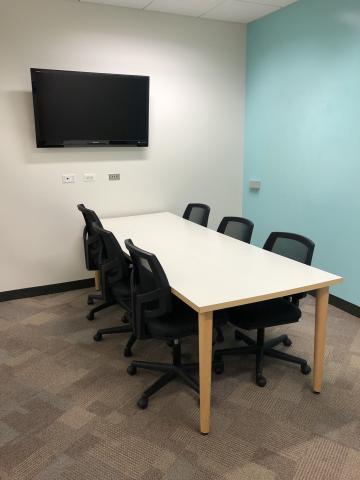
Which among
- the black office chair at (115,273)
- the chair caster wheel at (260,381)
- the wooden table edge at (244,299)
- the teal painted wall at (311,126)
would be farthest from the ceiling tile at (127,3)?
the chair caster wheel at (260,381)

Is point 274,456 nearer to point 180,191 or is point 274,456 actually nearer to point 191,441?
point 191,441

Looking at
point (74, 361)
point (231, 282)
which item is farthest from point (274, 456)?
point (74, 361)

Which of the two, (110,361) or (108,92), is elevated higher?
(108,92)

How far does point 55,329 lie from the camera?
11.1 feet

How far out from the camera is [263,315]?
253cm

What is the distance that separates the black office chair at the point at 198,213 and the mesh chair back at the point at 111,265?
1.34 meters

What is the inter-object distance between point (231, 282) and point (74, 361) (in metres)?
1.43

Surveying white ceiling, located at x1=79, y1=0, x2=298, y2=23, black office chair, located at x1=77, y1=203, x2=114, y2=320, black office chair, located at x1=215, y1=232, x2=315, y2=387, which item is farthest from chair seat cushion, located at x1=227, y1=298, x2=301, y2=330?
white ceiling, located at x1=79, y1=0, x2=298, y2=23

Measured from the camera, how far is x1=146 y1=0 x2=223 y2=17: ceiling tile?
3.78m

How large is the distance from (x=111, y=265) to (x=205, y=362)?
111cm

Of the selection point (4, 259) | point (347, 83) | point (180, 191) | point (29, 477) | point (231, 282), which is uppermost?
point (347, 83)

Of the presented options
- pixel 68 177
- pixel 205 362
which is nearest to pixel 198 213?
pixel 68 177

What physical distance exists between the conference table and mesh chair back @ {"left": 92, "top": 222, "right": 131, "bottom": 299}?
0.26m

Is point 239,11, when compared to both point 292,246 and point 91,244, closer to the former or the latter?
point 292,246
